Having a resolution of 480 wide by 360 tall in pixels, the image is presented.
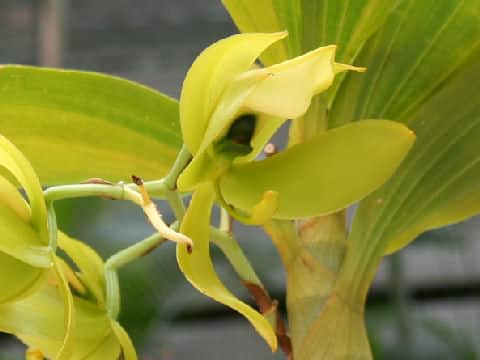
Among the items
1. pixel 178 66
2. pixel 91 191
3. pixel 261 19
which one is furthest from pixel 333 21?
pixel 178 66

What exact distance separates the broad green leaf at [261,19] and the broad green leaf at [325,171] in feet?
0.24

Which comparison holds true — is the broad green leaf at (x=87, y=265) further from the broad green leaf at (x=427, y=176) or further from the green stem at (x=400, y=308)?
the green stem at (x=400, y=308)

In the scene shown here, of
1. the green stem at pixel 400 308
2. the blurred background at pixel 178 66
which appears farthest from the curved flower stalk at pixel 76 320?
the blurred background at pixel 178 66

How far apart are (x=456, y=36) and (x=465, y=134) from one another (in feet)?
0.16

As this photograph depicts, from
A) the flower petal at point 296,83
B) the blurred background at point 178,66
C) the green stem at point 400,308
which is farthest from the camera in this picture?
the blurred background at point 178,66

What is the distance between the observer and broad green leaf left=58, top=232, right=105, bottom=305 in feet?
1.36

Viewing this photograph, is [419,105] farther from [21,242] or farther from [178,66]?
[178,66]

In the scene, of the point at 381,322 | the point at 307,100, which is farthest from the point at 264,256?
the point at 307,100

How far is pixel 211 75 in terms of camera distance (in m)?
0.34

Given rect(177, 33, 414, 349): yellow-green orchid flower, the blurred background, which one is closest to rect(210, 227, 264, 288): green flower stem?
rect(177, 33, 414, 349): yellow-green orchid flower

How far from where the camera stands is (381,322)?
152cm

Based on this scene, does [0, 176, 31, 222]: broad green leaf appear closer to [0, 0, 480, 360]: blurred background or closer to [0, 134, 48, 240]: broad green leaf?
[0, 134, 48, 240]: broad green leaf

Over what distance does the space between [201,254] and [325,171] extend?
65mm

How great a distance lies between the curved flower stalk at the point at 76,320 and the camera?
0.39m
